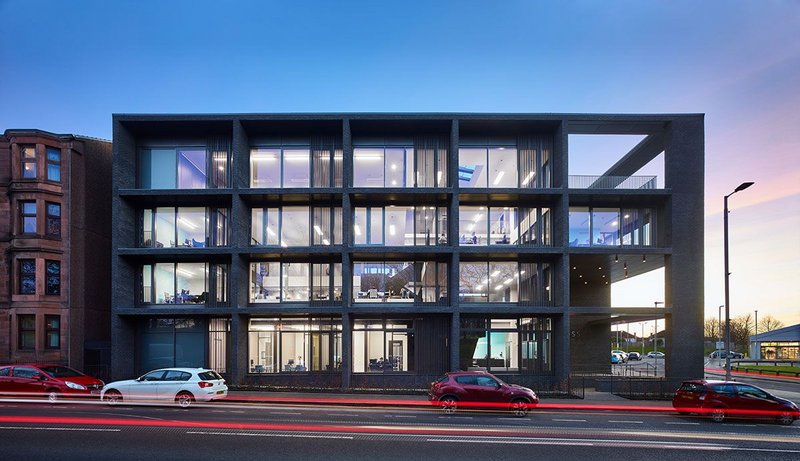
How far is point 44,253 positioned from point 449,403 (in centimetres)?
2228

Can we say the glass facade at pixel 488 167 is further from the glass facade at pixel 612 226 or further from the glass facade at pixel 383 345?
the glass facade at pixel 383 345

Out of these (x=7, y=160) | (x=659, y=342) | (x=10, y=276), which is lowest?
(x=659, y=342)

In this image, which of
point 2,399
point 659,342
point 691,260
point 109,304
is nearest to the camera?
point 2,399

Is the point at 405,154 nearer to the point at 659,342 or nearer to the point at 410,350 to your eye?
the point at 410,350

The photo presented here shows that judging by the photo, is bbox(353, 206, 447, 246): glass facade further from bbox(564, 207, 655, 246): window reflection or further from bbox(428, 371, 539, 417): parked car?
bbox(428, 371, 539, 417): parked car

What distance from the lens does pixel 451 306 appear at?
84.1ft

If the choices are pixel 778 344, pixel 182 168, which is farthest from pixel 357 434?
pixel 778 344

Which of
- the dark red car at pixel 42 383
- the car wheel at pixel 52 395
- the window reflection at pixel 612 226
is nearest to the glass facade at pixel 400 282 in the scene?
the window reflection at pixel 612 226

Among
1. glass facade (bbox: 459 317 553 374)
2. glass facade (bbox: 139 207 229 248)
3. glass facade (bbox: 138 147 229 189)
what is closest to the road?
glass facade (bbox: 459 317 553 374)

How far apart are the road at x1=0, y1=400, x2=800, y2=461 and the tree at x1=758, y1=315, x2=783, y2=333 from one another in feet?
403

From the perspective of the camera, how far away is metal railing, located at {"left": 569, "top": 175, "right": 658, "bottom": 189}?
88.5 ft

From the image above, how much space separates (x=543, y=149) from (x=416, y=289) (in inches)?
409

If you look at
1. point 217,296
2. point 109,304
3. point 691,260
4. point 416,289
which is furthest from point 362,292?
point 691,260

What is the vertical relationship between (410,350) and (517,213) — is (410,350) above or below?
below
